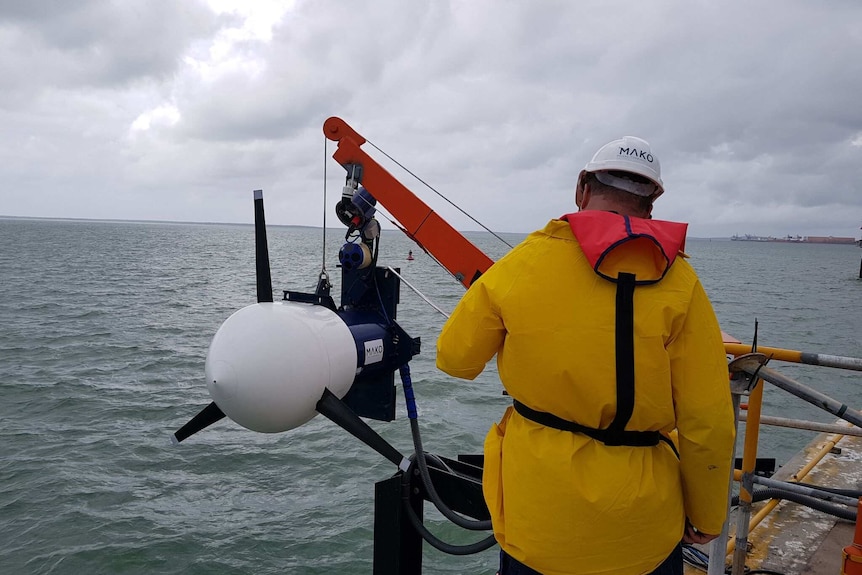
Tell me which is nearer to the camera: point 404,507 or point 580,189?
point 580,189

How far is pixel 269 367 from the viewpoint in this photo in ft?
10.4

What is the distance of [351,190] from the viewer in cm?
464

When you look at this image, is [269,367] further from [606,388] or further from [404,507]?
[606,388]

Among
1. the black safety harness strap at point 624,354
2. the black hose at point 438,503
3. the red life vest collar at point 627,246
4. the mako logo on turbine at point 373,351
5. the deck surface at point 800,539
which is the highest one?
the red life vest collar at point 627,246

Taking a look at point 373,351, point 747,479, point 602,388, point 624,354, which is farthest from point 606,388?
point 747,479

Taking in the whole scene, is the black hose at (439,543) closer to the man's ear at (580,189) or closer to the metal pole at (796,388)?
the metal pole at (796,388)

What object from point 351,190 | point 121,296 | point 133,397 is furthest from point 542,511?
point 121,296

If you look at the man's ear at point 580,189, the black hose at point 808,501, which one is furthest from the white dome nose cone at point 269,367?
the black hose at point 808,501

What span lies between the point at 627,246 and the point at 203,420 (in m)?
2.72

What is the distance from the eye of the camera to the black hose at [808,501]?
4.33 metres

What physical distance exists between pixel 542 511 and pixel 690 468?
1.64 ft

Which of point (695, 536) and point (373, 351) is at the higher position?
point (373, 351)

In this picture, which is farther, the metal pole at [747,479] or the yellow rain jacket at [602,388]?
the metal pole at [747,479]

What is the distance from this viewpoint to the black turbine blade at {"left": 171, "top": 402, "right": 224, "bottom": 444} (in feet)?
11.7
